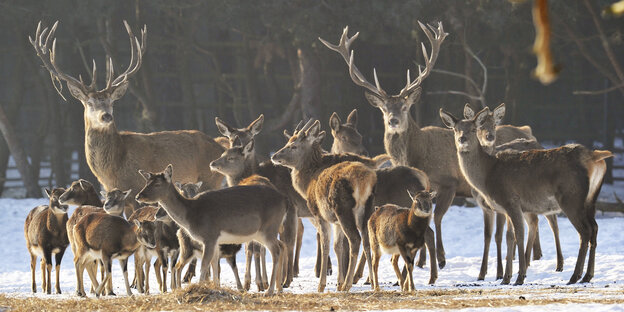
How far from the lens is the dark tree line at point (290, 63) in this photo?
16.2m

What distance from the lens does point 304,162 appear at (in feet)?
31.9

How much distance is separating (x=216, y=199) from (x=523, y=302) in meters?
2.72

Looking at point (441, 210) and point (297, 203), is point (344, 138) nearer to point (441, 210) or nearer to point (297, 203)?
point (441, 210)

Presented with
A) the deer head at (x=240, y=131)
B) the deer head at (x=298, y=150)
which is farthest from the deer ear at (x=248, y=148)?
the deer head at (x=298, y=150)

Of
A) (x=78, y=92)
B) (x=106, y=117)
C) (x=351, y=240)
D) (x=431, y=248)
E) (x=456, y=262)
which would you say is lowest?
(x=456, y=262)

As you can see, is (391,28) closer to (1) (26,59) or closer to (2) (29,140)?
(1) (26,59)

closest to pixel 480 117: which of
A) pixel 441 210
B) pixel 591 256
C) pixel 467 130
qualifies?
pixel 467 130

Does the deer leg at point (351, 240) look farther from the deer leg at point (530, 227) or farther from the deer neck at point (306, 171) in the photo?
the deer leg at point (530, 227)

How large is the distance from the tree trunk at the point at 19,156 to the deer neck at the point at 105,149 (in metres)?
8.00

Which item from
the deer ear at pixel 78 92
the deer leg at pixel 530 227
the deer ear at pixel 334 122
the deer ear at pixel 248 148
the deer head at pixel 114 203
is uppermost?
the deer ear at pixel 78 92

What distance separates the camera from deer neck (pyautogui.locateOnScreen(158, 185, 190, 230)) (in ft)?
24.8

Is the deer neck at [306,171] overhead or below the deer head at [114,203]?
overhead

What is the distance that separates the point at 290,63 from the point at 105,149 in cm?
785

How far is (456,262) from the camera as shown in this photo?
36.3ft
